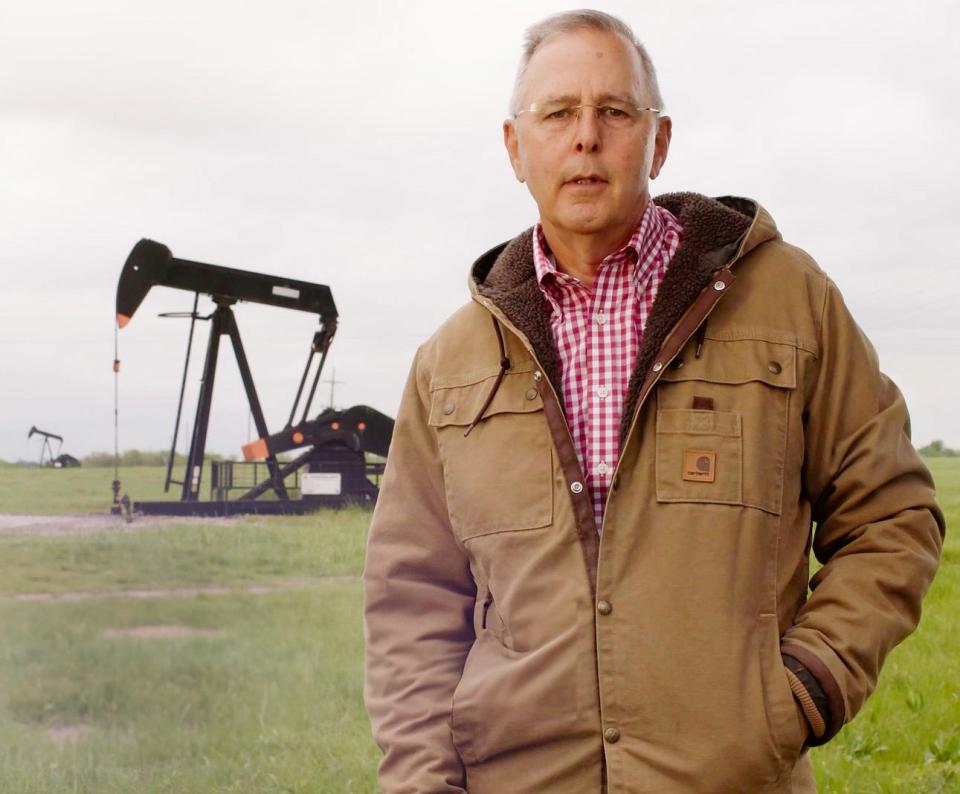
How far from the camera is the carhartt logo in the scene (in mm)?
1396

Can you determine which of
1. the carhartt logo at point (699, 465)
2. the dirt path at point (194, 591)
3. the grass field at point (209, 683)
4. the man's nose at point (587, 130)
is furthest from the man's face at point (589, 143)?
the dirt path at point (194, 591)

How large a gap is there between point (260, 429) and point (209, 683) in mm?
4156

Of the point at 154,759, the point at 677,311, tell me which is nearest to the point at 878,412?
the point at 677,311

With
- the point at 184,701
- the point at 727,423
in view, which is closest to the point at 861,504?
the point at 727,423

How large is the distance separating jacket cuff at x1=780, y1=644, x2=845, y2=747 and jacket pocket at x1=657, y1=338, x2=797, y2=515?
0.18 meters

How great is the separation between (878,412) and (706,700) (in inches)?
16.9

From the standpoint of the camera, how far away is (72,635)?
4.17m

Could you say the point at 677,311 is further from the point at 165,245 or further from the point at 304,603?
the point at 165,245

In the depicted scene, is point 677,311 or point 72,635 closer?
point 677,311

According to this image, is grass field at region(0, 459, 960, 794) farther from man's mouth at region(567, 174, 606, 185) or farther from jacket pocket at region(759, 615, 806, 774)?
man's mouth at region(567, 174, 606, 185)

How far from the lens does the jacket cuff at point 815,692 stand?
135 cm

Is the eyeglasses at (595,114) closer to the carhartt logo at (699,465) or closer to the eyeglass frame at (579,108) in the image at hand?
the eyeglass frame at (579,108)

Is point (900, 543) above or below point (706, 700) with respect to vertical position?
above

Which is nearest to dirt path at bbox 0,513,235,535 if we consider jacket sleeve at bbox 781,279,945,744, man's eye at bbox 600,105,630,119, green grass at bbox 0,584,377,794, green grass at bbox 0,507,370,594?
green grass at bbox 0,507,370,594
